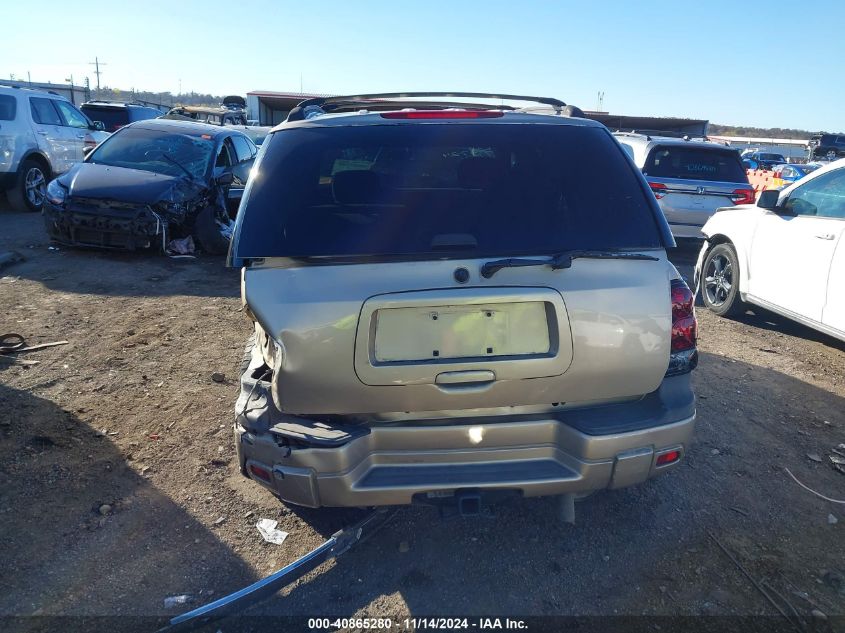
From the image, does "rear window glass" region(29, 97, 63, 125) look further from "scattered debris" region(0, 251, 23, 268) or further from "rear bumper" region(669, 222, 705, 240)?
"rear bumper" region(669, 222, 705, 240)

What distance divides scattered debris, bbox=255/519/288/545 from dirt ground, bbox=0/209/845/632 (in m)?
0.05

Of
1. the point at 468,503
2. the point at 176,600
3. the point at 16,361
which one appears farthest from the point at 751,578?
the point at 16,361

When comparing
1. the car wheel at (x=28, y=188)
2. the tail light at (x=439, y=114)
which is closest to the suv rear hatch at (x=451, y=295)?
the tail light at (x=439, y=114)

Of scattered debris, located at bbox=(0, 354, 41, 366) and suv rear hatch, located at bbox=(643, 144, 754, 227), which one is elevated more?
suv rear hatch, located at bbox=(643, 144, 754, 227)

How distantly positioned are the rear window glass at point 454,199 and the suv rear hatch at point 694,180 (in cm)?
719

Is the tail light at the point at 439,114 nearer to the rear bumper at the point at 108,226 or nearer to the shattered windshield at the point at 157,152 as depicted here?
the rear bumper at the point at 108,226

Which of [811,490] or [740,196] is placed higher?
[740,196]

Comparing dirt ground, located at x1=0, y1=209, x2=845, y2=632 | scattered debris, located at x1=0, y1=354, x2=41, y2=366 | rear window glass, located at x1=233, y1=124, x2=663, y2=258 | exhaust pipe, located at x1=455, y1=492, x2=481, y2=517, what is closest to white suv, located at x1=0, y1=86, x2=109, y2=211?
scattered debris, located at x1=0, y1=354, x2=41, y2=366

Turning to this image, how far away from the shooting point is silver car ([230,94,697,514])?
233cm

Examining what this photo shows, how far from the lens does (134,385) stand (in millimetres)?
4637

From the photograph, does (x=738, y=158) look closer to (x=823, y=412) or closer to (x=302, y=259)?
(x=823, y=412)

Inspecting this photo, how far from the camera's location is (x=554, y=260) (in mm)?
2396

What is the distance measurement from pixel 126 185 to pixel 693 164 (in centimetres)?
825

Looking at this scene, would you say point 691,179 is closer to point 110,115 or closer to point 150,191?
point 150,191
